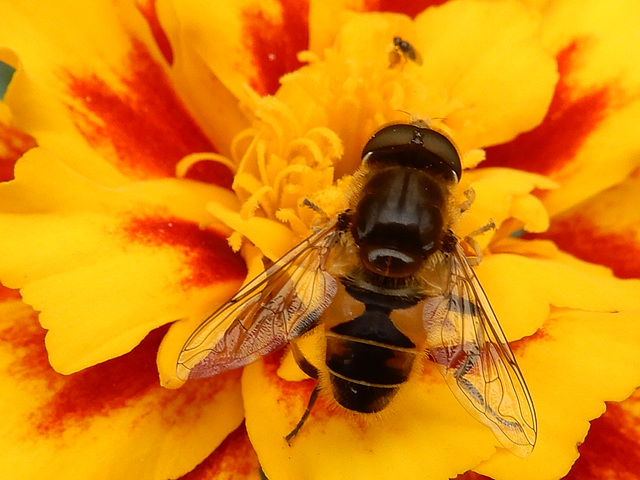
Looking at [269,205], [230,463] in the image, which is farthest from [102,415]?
[269,205]

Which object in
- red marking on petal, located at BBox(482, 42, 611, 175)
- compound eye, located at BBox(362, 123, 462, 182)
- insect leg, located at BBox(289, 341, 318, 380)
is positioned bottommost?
red marking on petal, located at BBox(482, 42, 611, 175)

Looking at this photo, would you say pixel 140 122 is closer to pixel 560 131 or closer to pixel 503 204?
pixel 503 204

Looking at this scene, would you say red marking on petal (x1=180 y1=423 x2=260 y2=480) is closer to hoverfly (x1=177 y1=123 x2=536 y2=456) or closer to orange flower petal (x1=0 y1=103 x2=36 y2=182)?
hoverfly (x1=177 y1=123 x2=536 y2=456)

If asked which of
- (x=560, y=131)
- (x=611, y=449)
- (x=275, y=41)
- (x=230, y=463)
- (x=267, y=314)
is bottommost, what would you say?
(x=611, y=449)

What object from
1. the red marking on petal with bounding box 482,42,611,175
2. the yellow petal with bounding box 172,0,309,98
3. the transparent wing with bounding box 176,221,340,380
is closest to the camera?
the transparent wing with bounding box 176,221,340,380

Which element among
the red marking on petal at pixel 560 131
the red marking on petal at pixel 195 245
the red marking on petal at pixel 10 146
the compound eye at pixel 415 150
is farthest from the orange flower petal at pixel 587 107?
the red marking on petal at pixel 10 146

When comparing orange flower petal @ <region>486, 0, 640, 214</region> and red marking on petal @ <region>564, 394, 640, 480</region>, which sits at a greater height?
orange flower petal @ <region>486, 0, 640, 214</region>

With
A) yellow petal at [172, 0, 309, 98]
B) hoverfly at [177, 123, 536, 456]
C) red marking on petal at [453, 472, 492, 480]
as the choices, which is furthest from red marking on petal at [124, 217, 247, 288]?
red marking on petal at [453, 472, 492, 480]
